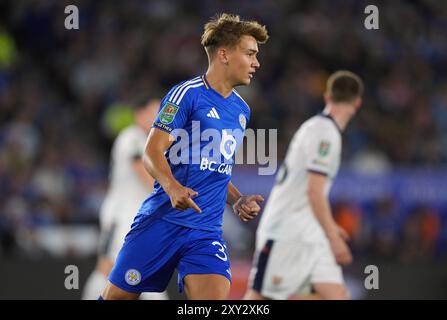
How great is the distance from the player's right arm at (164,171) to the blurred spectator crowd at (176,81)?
22.3 feet

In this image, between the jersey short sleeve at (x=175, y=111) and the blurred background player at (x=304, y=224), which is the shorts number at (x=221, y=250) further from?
the blurred background player at (x=304, y=224)

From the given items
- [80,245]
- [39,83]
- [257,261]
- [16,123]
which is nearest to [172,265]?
[257,261]

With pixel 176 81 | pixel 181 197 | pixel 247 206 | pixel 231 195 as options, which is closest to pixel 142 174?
pixel 231 195

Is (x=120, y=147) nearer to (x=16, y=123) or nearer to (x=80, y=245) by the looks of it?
(x=80, y=245)

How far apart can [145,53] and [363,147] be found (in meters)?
3.81

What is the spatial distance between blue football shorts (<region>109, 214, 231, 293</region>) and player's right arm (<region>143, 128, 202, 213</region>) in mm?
290

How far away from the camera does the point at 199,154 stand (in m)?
5.95

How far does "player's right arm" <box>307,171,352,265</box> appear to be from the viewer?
7.29m

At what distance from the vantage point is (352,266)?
38.8 feet

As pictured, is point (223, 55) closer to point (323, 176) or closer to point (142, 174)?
point (323, 176)

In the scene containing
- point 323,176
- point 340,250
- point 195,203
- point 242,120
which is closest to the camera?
point 195,203

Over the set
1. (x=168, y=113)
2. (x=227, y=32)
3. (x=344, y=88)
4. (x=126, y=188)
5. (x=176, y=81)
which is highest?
(x=227, y=32)

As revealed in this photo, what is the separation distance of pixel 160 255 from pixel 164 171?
622 mm

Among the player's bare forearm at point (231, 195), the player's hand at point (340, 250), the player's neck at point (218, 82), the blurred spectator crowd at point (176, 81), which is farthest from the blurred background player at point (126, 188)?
the blurred spectator crowd at point (176, 81)
